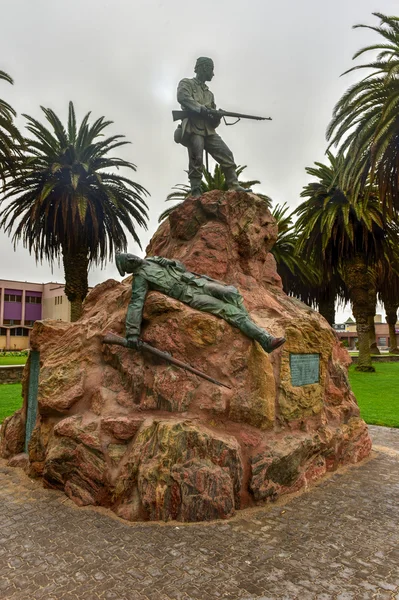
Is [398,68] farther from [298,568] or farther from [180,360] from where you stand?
[298,568]

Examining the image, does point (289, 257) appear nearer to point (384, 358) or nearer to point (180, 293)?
point (384, 358)

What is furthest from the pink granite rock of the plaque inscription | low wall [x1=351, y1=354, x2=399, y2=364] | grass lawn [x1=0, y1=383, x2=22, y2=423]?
low wall [x1=351, y1=354, x2=399, y2=364]

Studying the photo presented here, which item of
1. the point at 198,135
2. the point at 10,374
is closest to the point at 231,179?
the point at 198,135

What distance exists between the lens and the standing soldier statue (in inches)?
309

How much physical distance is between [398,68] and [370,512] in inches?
405

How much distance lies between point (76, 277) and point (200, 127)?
9800mm

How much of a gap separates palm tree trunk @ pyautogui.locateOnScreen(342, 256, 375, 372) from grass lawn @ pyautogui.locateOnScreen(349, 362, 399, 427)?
88cm

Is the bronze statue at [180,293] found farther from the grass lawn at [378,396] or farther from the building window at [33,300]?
the building window at [33,300]

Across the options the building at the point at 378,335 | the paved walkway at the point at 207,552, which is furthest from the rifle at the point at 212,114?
the building at the point at 378,335

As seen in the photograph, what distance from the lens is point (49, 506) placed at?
5020 mm

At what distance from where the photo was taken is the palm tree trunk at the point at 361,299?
21.2 m

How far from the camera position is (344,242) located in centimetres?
2092

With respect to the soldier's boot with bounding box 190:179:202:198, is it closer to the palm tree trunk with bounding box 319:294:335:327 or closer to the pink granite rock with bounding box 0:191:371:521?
the pink granite rock with bounding box 0:191:371:521

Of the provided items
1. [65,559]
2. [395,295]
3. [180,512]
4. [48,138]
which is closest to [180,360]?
[180,512]
